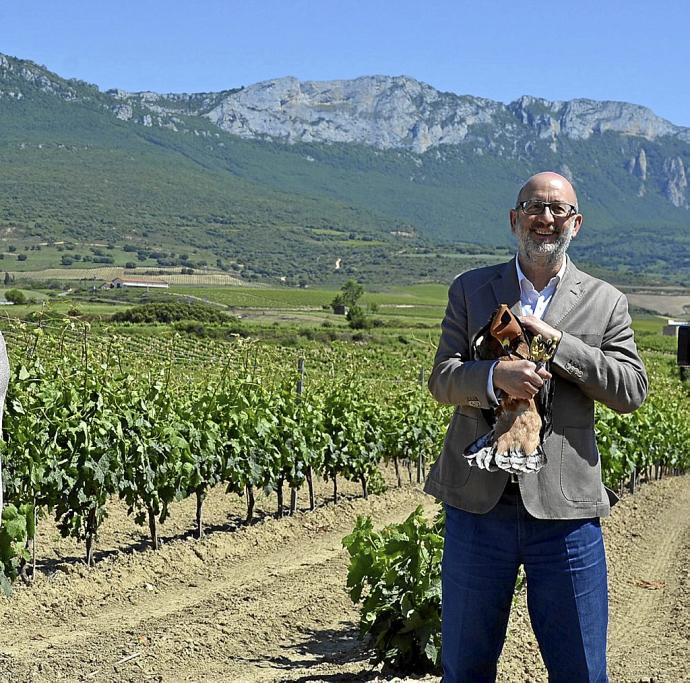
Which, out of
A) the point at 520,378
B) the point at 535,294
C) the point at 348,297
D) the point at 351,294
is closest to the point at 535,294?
the point at 535,294

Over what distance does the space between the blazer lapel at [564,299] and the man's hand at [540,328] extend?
0.13 m

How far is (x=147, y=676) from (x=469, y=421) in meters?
3.08

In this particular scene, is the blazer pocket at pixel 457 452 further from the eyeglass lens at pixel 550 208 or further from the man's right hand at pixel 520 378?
the eyeglass lens at pixel 550 208

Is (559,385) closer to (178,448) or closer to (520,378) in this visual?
(520,378)

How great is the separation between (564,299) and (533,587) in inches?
31.6

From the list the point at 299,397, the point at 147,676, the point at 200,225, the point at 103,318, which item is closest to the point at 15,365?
the point at 147,676

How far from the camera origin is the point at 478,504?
9.78 ft

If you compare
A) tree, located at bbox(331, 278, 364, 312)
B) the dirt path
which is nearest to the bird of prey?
the dirt path

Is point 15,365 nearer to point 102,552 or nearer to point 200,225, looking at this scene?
point 102,552

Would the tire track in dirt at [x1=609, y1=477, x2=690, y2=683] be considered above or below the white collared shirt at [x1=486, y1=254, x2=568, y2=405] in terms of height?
below

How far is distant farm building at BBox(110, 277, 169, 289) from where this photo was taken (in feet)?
317

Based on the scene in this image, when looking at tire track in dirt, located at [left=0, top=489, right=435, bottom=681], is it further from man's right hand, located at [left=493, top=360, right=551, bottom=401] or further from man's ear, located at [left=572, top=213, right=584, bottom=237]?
man's ear, located at [left=572, top=213, right=584, bottom=237]

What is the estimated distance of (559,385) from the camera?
3014 mm

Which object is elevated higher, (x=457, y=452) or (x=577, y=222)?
(x=577, y=222)
